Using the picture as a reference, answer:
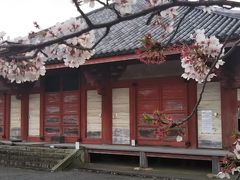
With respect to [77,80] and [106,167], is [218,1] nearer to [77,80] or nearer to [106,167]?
[106,167]

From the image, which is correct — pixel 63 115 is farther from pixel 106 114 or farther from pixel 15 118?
pixel 15 118

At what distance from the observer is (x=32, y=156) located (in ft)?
41.5

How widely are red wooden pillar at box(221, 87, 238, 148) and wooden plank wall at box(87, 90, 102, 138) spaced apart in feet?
12.7

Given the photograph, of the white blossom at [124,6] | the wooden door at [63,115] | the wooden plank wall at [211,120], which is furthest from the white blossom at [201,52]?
the wooden door at [63,115]

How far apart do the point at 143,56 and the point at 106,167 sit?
8467mm

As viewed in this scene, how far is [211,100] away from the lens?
428 inches

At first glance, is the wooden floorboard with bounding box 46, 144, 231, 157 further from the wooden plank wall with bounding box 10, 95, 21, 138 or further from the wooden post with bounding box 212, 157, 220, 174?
the wooden plank wall with bounding box 10, 95, 21, 138

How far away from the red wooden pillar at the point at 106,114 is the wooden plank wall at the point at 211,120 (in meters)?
2.84

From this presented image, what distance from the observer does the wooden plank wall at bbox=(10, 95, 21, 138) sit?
1559cm

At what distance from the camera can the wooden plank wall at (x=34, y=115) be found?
14.9 m

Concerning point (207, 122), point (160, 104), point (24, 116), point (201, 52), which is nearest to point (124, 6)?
point (201, 52)

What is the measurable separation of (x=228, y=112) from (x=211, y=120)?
52 centimetres

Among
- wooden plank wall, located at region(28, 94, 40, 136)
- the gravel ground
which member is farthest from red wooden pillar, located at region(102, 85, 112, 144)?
wooden plank wall, located at region(28, 94, 40, 136)

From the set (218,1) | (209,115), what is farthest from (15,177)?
(218,1)
